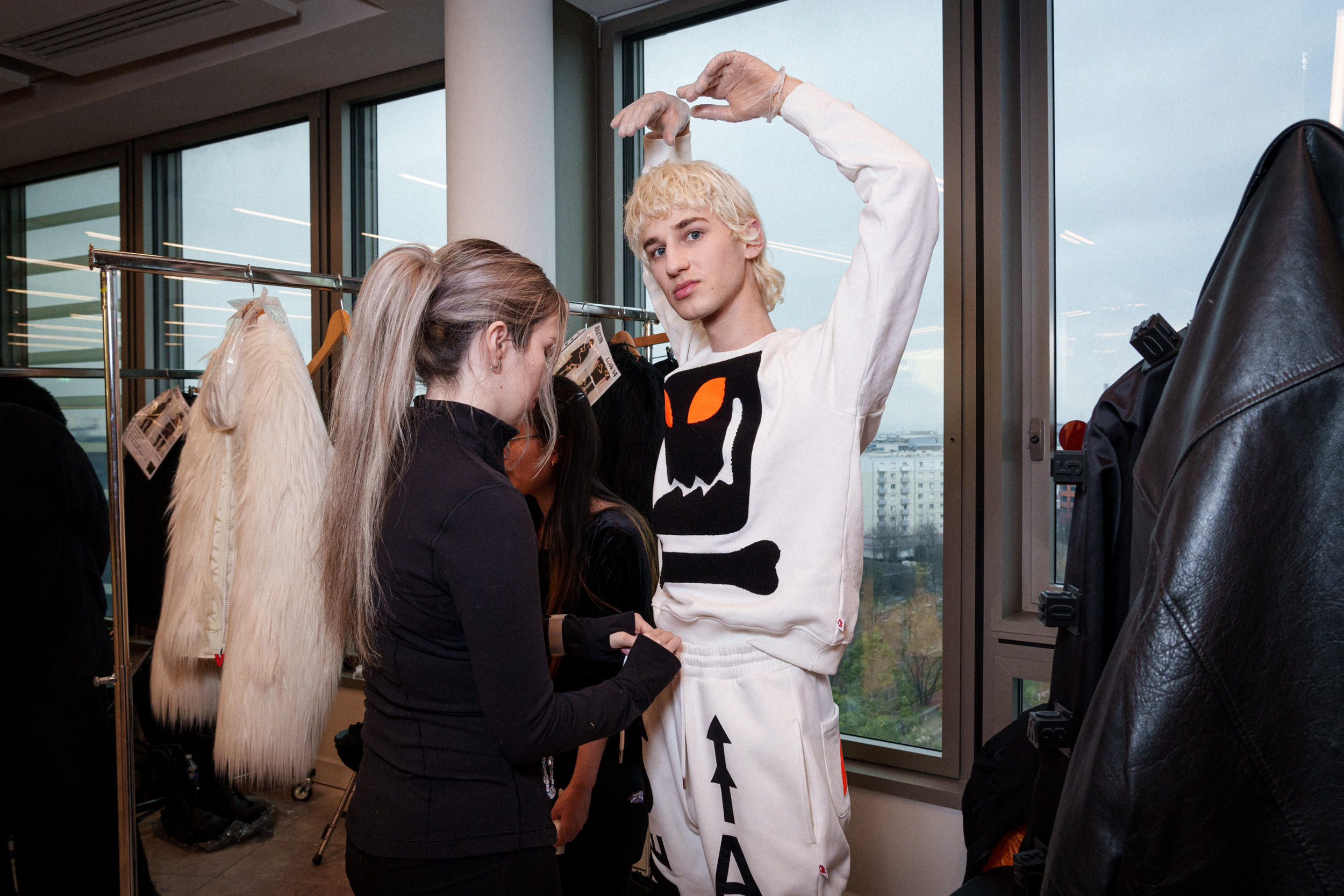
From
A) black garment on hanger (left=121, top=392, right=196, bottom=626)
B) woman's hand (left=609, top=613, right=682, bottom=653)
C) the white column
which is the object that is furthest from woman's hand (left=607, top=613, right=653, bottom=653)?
black garment on hanger (left=121, top=392, right=196, bottom=626)

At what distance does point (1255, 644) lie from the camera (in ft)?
2.16

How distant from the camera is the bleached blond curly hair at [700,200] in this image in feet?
4.40

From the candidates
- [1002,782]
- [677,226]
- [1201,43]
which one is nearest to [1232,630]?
[677,226]

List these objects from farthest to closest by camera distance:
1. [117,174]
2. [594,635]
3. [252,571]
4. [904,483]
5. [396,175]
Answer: [117,174], [396,175], [904,483], [252,571], [594,635]

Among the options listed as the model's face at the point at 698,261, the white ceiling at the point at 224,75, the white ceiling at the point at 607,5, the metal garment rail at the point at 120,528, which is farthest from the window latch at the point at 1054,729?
the white ceiling at the point at 224,75

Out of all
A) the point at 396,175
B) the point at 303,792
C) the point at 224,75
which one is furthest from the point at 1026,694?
the point at 224,75

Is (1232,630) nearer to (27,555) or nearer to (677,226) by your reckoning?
(677,226)

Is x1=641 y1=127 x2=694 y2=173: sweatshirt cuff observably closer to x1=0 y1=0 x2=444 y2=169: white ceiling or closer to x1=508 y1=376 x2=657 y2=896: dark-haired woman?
x1=508 y1=376 x2=657 y2=896: dark-haired woman

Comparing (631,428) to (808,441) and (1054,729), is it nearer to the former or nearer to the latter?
(808,441)

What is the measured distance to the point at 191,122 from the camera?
3.72 meters

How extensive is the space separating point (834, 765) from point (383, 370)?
86cm

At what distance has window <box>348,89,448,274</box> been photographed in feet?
11.1

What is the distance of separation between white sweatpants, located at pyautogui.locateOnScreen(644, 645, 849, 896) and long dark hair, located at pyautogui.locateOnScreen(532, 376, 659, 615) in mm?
468

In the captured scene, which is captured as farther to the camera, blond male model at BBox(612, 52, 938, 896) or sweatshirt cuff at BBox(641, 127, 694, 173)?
sweatshirt cuff at BBox(641, 127, 694, 173)
